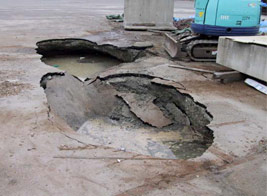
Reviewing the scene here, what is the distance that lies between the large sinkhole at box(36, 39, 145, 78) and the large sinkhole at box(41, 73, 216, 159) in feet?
6.27

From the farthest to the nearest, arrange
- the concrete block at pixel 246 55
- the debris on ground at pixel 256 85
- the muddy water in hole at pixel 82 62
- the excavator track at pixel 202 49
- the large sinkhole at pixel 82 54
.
Answer: the large sinkhole at pixel 82 54 → the muddy water in hole at pixel 82 62 → the excavator track at pixel 202 49 → the debris on ground at pixel 256 85 → the concrete block at pixel 246 55

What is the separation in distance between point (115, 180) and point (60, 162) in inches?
26.7

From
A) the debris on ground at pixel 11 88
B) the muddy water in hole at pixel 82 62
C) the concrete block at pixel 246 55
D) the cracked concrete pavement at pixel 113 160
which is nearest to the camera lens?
the cracked concrete pavement at pixel 113 160

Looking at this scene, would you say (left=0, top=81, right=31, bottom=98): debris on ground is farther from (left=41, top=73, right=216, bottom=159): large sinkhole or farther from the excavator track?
the excavator track

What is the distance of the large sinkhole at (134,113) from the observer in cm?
452

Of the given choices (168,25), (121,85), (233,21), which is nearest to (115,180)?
(121,85)

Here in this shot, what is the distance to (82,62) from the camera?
8.97 m

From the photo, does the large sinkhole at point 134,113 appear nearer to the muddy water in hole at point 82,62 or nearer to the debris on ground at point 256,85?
the debris on ground at point 256,85

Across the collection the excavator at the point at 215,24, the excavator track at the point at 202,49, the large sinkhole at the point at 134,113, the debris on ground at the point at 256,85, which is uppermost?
the excavator at the point at 215,24

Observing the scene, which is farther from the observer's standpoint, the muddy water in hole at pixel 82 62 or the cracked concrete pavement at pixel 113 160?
the muddy water in hole at pixel 82 62

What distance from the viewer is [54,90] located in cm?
534

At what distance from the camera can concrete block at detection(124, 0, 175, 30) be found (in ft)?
38.9

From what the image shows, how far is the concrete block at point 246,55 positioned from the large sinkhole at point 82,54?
2.91 m

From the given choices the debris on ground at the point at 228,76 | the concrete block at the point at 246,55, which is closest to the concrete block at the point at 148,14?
the concrete block at the point at 246,55
